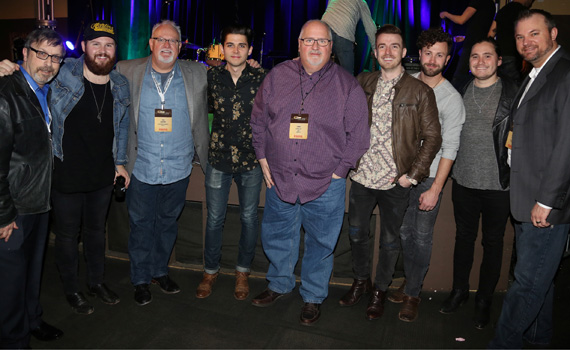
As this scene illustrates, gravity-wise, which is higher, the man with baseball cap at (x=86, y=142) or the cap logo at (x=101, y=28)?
the cap logo at (x=101, y=28)

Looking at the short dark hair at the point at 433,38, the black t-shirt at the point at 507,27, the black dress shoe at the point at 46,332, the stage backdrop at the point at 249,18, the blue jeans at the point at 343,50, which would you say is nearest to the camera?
the black dress shoe at the point at 46,332

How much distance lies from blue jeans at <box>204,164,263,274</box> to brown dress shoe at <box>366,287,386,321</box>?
2.93ft

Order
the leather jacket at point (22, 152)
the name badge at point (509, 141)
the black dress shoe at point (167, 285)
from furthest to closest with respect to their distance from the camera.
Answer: the black dress shoe at point (167, 285) → the name badge at point (509, 141) → the leather jacket at point (22, 152)

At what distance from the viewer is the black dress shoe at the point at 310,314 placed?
2.59 metres

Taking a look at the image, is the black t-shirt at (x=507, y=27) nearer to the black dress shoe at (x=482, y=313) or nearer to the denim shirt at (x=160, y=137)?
the black dress shoe at (x=482, y=313)

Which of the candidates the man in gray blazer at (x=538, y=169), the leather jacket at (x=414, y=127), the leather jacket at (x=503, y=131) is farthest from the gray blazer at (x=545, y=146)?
the leather jacket at (x=414, y=127)

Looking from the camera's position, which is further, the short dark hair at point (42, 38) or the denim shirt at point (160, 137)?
the denim shirt at point (160, 137)

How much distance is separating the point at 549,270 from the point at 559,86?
895 millimetres

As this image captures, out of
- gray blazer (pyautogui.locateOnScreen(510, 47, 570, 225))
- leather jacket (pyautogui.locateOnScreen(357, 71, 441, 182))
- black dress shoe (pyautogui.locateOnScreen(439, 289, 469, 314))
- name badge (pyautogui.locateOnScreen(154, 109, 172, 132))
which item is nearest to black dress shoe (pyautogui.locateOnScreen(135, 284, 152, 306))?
name badge (pyautogui.locateOnScreen(154, 109, 172, 132))

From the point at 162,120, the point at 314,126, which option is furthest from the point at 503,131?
the point at 162,120

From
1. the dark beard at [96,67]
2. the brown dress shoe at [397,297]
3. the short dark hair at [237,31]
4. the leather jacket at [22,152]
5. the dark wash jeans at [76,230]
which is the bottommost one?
the brown dress shoe at [397,297]

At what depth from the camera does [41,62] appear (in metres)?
2.08

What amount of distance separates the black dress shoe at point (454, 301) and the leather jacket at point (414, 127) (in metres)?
0.92

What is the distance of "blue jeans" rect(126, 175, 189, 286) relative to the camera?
2.71 meters
